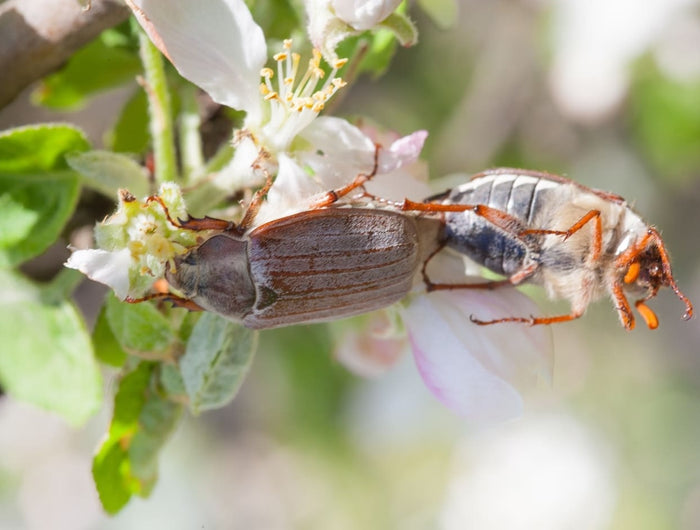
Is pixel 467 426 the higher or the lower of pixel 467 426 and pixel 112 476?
the lower

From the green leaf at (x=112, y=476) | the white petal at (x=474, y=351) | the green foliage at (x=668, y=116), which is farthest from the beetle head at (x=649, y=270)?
the green foliage at (x=668, y=116)

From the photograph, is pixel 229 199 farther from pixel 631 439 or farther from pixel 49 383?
pixel 631 439

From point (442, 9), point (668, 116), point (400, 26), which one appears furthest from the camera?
point (668, 116)

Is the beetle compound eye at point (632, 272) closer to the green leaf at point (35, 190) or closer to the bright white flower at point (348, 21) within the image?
the bright white flower at point (348, 21)

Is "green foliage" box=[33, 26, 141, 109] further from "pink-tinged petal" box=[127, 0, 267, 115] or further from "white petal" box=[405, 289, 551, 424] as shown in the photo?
"white petal" box=[405, 289, 551, 424]

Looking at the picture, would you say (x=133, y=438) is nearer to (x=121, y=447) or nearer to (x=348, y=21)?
(x=121, y=447)

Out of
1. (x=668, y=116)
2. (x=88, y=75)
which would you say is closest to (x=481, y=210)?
(x=88, y=75)

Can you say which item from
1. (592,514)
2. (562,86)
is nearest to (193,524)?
(592,514)
